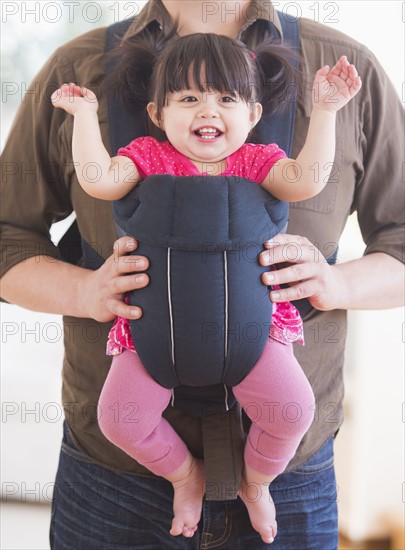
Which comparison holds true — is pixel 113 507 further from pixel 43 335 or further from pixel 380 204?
pixel 43 335

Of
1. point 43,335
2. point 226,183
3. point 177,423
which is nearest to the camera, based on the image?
point 226,183

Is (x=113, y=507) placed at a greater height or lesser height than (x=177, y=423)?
lesser

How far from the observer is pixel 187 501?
1144 mm

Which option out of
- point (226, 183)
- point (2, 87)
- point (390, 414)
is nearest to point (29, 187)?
point (226, 183)

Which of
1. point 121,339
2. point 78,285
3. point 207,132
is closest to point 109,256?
point 78,285

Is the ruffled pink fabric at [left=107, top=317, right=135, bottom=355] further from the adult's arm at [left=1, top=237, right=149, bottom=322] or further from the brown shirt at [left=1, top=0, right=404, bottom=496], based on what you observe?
the brown shirt at [left=1, top=0, right=404, bottom=496]

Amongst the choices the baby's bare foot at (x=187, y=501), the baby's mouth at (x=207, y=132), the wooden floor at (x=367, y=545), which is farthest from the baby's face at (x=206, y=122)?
the wooden floor at (x=367, y=545)

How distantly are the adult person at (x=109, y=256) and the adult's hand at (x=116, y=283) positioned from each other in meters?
0.02

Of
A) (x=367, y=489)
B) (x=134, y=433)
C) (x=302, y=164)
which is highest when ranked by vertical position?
(x=302, y=164)

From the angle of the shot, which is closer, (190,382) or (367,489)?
(190,382)

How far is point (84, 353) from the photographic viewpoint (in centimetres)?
125

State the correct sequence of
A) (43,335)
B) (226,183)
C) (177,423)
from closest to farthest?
1. (226,183)
2. (177,423)
3. (43,335)

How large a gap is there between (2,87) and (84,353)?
1388 mm

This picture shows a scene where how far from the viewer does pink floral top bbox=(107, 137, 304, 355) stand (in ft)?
3.42
